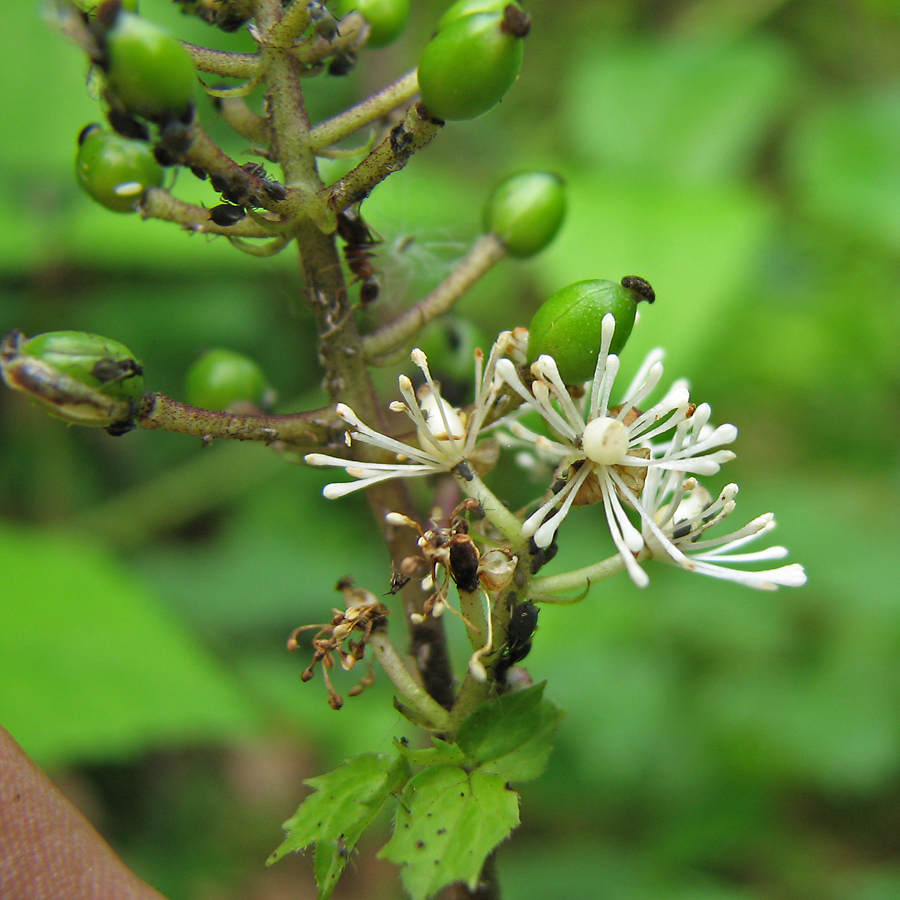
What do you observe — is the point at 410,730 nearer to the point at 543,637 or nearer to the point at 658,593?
the point at 543,637

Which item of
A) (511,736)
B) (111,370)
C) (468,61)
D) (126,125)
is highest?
(468,61)

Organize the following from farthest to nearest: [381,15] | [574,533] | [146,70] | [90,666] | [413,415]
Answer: [574,533]
[90,666]
[381,15]
[413,415]
[146,70]

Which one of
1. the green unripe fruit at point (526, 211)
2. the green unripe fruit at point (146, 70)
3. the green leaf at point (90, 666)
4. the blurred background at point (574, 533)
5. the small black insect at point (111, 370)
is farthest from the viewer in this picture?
the blurred background at point (574, 533)

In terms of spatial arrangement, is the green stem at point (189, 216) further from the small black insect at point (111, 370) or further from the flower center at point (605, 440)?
the flower center at point (605, 440)

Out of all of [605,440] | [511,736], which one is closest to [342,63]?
[605,440]

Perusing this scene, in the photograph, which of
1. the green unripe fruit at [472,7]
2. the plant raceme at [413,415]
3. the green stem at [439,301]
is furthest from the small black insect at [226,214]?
the green unripe fruit at [472,7]

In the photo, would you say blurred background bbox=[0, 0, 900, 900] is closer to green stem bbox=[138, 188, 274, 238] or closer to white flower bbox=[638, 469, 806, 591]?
green stem bbox=[138, 188, 274, 238]

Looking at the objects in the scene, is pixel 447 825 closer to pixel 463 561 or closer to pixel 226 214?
pixel 463 561
